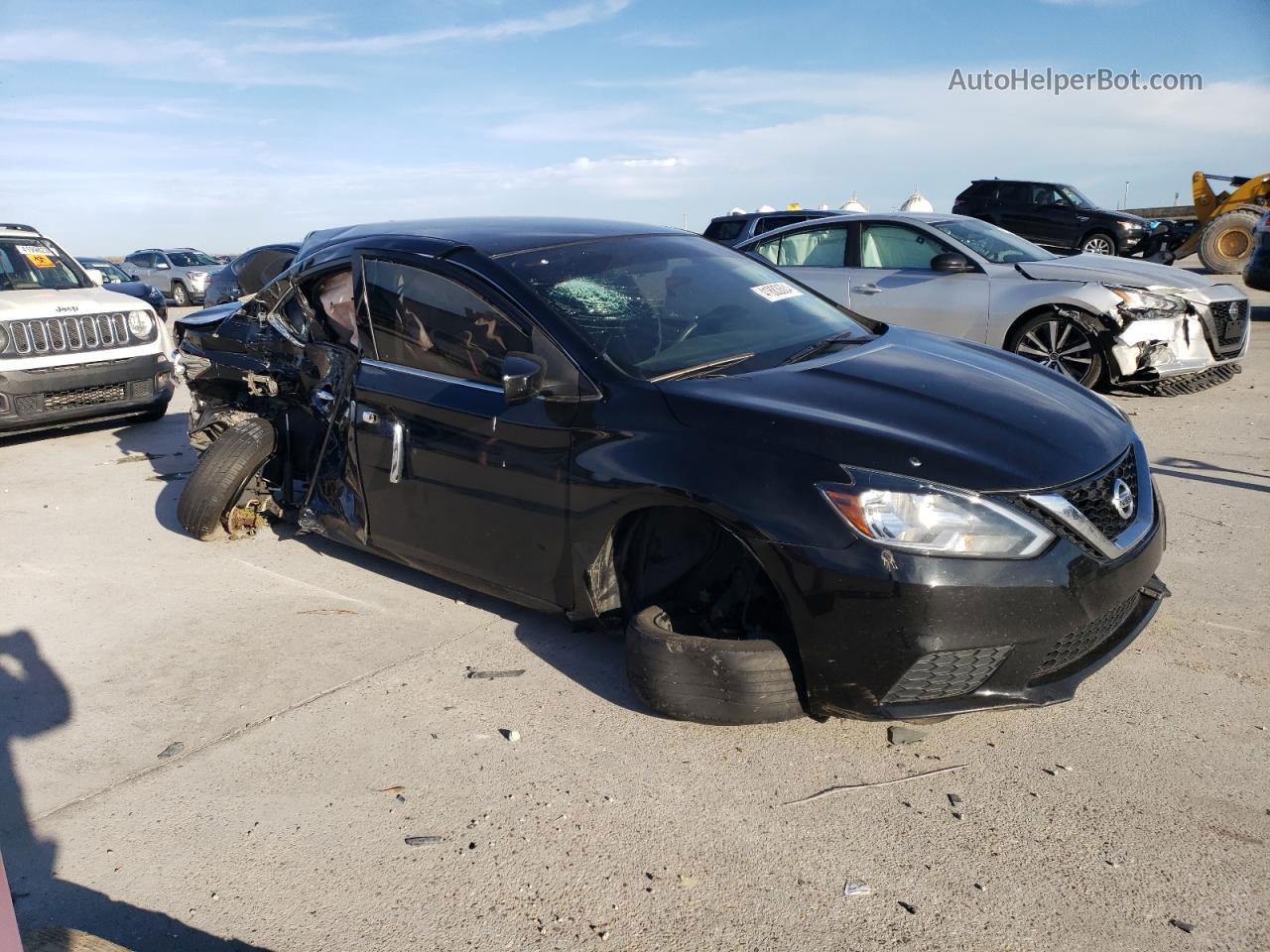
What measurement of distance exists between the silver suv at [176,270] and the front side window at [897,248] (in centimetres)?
2521

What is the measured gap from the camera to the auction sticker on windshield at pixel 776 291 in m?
4.55

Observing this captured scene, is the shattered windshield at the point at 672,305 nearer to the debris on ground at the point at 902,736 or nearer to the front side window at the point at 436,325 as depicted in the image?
the front side window at the point at 436,325

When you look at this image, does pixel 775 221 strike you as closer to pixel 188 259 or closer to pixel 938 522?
pixel 938 522

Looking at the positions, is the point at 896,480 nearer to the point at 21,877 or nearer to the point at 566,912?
the point at 566,912

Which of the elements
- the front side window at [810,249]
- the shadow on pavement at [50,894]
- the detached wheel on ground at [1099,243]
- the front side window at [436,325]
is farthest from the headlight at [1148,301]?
the detached wheel on ground at [1099,243]

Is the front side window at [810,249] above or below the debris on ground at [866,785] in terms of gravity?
above

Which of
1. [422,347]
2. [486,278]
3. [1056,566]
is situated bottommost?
[1056,566]

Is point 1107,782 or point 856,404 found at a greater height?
point 856,404

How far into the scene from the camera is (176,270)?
1225 inches

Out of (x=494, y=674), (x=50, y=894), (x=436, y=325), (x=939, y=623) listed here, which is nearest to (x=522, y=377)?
(x=436, y=325)

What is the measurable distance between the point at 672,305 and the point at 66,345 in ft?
20.4

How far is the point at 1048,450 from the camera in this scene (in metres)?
3.25

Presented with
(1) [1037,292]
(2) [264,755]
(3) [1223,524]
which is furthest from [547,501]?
(1) [1037,292]

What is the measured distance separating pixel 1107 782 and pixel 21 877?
10.1ft
